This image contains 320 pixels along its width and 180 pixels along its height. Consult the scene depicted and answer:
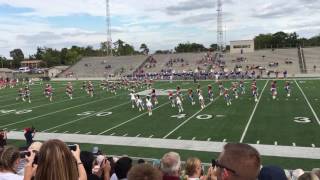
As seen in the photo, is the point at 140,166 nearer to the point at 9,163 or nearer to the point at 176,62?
the point at 9,163

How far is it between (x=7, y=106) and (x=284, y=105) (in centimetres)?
1728

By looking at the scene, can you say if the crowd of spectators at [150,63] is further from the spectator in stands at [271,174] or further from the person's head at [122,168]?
the spectator in stands at [271,174]

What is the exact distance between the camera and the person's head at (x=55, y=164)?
9.73 feet

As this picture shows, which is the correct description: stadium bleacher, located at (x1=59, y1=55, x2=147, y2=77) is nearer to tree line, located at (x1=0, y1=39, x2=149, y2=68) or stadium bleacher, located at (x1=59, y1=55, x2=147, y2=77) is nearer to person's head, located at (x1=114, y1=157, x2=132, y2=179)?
tree line, located at (x1=0, y1=39, x2=149, y2=68)

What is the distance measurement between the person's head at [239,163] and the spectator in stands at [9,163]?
7.21ft

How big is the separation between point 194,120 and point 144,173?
52.3ft

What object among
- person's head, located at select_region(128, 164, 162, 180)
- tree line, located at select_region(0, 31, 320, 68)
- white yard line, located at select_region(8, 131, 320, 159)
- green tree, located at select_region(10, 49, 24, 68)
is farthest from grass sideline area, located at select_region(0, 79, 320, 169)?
green tree, located at select_region(10, 49, 24, 68)

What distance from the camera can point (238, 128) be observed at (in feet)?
54.1

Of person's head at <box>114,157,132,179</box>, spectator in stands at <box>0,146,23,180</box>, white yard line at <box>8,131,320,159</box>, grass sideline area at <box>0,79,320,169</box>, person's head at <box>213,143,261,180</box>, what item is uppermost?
person's head at <box>213,143,261,180</box>

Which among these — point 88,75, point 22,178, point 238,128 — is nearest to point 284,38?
point 88,75

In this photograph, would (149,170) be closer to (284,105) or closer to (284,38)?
(284,105)

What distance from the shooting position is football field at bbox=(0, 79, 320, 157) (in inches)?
601

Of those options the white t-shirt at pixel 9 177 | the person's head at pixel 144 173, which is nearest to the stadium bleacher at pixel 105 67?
the white t-shirt at pixel 9 177

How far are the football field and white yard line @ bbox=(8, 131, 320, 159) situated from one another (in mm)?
525
